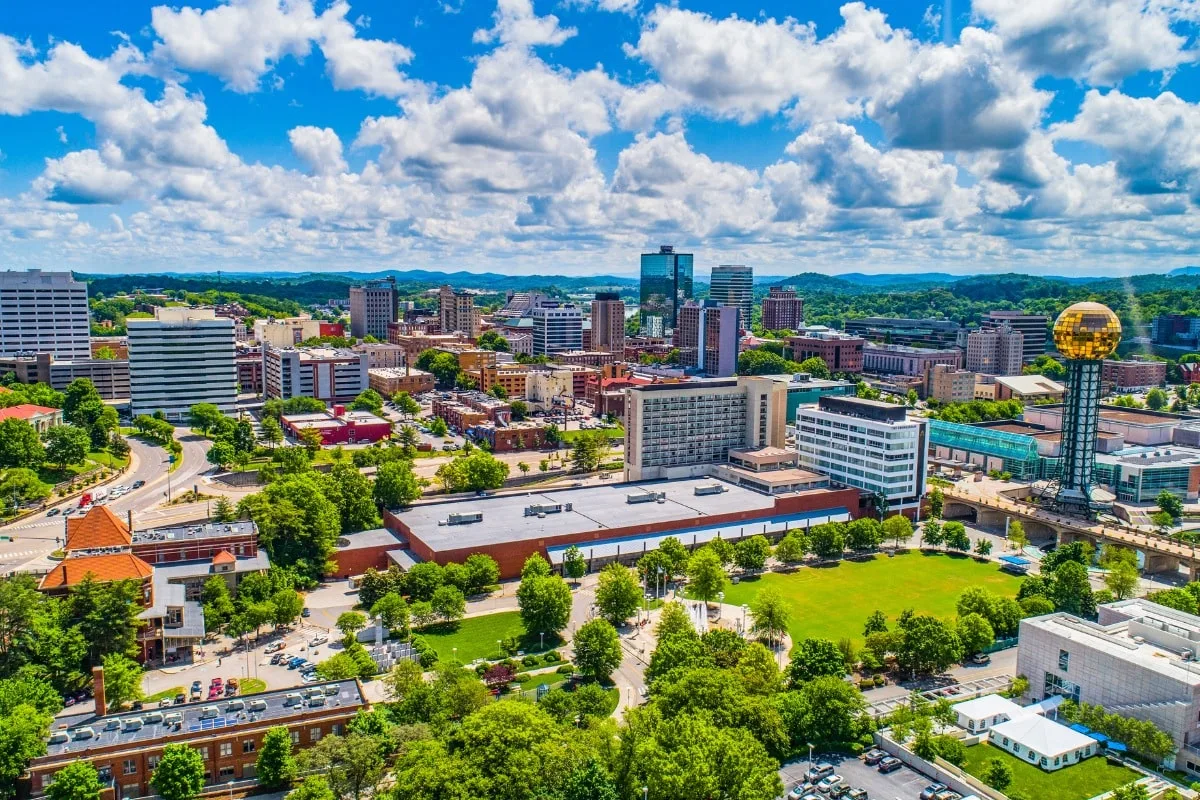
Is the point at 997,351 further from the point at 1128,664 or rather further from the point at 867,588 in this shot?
the point at 1128,664

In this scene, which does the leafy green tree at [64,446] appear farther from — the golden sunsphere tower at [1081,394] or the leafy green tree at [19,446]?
the golden sunsphere tower at [1081,394]

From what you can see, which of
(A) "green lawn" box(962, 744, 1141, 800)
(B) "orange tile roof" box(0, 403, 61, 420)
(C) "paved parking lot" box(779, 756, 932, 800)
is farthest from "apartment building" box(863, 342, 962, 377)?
(B) "orange tile roof" box(0, 403, 61, 420)

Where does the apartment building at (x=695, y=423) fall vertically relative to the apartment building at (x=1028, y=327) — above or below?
below

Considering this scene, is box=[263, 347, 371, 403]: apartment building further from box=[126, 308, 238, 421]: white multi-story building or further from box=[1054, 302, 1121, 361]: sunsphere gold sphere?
box=[1054, 302, 1121, 361]: sunsphere gold sphere

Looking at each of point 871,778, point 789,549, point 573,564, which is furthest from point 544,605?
point 789,549

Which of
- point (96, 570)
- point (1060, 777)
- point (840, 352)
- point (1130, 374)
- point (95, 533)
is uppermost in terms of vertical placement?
point (840, 352)

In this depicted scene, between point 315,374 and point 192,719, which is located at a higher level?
point 315,374

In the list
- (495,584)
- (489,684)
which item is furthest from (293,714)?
(495,584)

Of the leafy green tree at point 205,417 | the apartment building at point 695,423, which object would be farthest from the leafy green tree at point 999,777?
the leafy green tree at point 205,417
